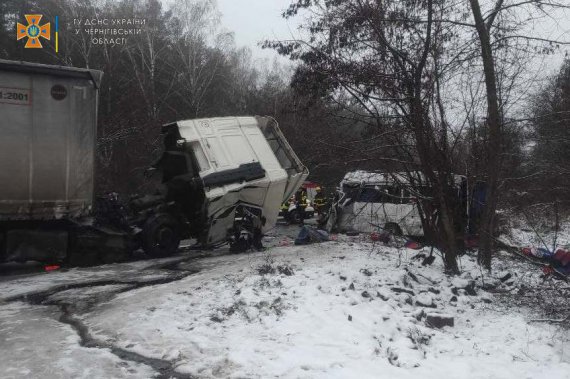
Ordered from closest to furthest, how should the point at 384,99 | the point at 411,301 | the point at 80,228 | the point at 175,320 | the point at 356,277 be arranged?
the point at 175,320 → the point at 411,301 → the point at 356,277 → the point at 384,99 → the point at 80,228

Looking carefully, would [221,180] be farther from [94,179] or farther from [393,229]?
[393,229]

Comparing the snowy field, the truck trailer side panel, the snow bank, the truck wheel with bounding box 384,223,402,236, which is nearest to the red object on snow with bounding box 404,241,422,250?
the truck wheel with bounding box 384,223,402,236

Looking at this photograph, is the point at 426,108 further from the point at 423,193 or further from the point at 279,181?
the point at 279,181

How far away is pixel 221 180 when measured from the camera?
9539mm

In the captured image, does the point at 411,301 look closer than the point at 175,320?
No

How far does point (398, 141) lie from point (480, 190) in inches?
58.3

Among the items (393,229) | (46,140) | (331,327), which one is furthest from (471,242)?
(46,140)

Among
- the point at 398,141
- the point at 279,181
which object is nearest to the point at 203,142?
the point at 279,181

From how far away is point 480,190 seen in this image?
7.71 m

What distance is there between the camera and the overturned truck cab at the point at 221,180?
966 cm

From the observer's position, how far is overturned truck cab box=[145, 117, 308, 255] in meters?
9.66

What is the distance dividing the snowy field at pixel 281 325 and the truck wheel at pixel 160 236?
187 centimetres

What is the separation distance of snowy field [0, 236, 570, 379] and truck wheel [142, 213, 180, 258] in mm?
1871

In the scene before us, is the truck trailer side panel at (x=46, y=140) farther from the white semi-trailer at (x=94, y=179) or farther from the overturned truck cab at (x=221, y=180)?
the overturned truck cab at (x=221, y=180)
